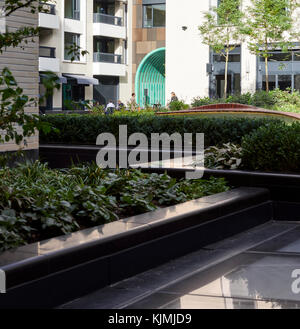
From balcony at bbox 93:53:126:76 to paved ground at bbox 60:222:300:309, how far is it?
47.6m

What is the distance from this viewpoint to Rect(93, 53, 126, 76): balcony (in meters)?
53.9

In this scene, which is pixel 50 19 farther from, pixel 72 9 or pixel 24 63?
pixel 24 63

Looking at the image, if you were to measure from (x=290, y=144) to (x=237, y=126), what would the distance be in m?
3.45

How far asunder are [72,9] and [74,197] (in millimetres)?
47938

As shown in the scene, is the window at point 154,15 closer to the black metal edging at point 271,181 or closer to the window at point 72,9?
the window at point 72,9

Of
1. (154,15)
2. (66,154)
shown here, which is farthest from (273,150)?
(154,15)

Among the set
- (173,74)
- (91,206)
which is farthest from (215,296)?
(173,74)

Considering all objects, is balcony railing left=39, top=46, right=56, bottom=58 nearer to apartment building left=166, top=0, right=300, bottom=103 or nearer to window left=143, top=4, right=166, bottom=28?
apartment building left=166, top=0, right=300, bottom=103

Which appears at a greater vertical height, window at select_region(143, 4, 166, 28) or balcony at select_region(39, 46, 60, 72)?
window at select_region(143, 4, 166, 28)

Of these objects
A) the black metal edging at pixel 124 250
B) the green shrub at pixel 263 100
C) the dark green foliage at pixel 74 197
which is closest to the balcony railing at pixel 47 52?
the green shrub at pixel 263 100

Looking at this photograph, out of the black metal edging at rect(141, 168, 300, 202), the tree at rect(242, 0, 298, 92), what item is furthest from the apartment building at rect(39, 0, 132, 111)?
the black metal edging at rect(141, 168, 300, 202)

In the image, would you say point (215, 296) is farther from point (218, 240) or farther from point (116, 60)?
point (116, 60)

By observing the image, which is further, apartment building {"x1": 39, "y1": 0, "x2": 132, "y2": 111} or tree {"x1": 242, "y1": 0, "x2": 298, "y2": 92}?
apartment building {"x1": 39, "y1": 0, "x2": 132, "y2": 111}

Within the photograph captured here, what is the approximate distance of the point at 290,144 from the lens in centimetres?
902
